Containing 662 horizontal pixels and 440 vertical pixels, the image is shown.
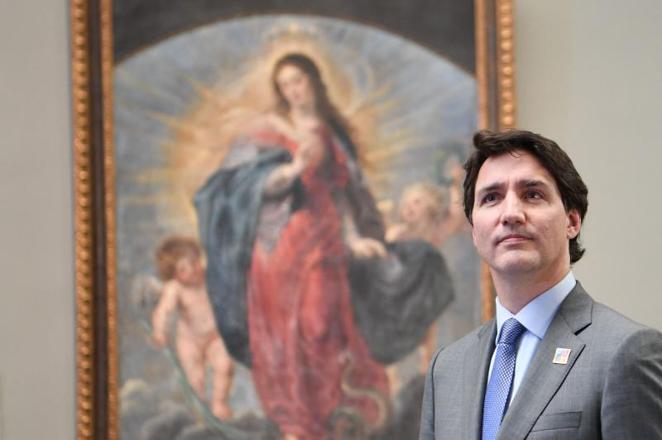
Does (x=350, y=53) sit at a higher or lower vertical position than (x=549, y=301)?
higher

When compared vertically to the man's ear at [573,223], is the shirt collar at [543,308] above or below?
below

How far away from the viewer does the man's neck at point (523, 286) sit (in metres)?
3.07

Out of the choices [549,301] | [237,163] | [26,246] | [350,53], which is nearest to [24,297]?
[26,246]

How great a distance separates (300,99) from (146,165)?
848mm

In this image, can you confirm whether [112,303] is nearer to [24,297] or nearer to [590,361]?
[24,297]

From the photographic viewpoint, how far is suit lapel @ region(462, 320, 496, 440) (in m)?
3.15

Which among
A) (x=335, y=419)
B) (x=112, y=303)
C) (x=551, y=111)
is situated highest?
(x=551, y=111)

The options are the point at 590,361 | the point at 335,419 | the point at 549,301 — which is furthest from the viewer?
the point at 335,419

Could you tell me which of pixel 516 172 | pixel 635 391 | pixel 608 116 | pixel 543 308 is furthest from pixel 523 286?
pixel 608 116

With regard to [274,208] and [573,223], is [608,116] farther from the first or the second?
[573,223]

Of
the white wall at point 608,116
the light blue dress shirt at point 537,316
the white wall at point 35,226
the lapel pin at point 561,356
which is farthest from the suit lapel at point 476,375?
the white wall at point 35,226

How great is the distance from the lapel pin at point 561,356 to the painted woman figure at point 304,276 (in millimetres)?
2420

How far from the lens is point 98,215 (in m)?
5.40

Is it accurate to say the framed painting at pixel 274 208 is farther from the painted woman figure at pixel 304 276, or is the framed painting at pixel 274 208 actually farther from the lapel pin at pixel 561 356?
the lapel pin at pixel 561 356
